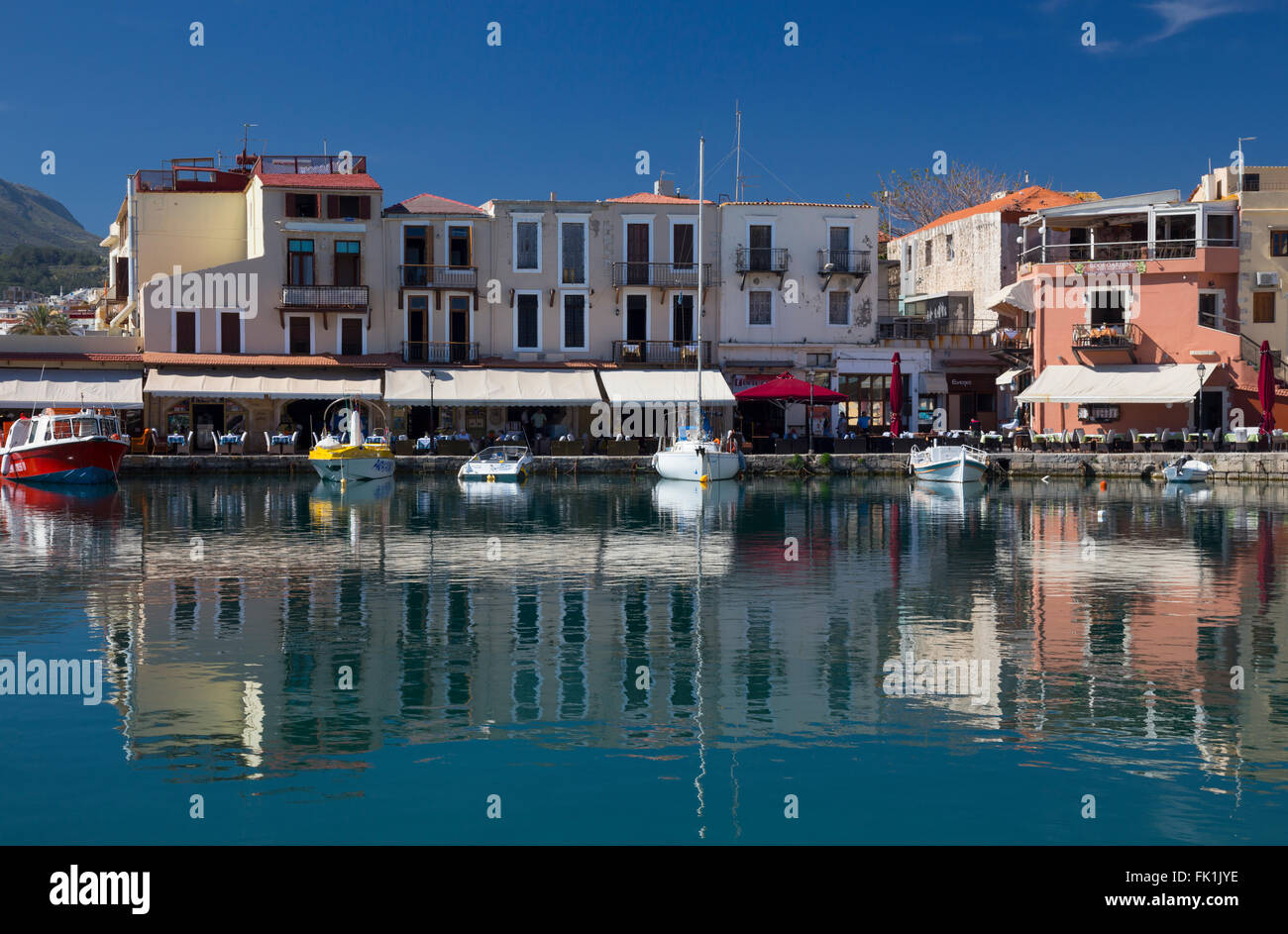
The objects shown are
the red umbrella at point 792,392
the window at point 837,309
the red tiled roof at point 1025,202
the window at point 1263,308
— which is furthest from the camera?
the red tiled roof at point 1025,202

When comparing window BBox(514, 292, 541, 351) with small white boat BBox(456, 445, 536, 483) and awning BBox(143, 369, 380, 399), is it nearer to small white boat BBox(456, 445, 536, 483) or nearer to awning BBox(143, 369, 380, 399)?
awning BBox(143, 369, 380, 399)

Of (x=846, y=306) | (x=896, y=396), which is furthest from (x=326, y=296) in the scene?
(x=896, y=396)

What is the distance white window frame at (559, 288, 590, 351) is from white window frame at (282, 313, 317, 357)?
1003 centimetres

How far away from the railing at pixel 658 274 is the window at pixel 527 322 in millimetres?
3485

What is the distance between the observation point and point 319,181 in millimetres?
52594

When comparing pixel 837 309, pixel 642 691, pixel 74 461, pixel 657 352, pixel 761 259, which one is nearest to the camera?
pixel 642 691

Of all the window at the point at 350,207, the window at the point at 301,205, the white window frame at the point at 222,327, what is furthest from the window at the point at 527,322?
the white window frame at the point at 222,327

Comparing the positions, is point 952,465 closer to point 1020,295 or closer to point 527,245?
point 1020,295

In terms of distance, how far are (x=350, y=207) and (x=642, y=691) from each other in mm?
43212

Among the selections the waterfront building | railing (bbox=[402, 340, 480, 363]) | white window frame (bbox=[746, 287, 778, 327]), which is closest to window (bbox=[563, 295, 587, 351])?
railing (bbox=[402, 340, 480, 363])

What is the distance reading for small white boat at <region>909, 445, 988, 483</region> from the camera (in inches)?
1781

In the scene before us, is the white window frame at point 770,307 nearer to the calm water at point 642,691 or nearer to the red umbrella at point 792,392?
the red umbrella at point 792,392

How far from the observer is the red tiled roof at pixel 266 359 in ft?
165
